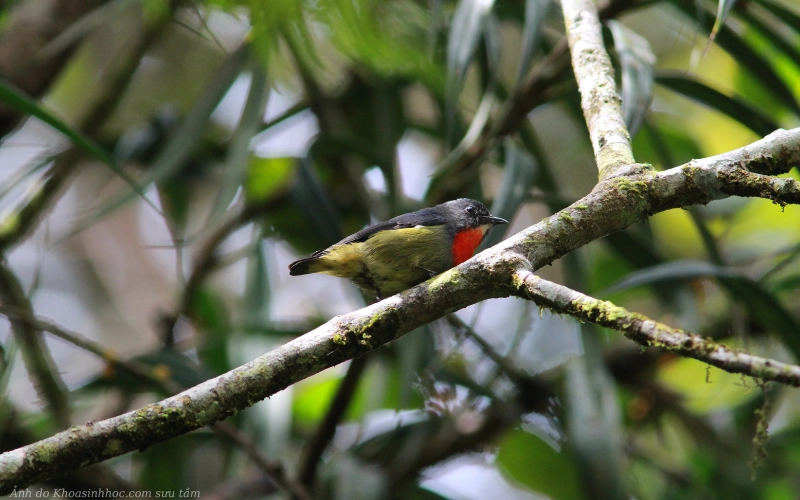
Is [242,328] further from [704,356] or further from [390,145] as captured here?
[704,356]

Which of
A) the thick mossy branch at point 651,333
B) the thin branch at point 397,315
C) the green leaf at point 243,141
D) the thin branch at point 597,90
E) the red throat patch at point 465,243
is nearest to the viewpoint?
the thick mossy branch at point 651,333

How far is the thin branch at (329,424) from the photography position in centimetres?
332

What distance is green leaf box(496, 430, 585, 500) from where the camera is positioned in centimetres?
413

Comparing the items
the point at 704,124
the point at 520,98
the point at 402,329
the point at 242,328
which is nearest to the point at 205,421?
the point at 402,329

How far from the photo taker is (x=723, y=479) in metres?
3.67

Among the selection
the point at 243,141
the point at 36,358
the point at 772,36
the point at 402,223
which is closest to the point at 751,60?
the point at 772,36

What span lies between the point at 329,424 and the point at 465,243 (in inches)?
44.3

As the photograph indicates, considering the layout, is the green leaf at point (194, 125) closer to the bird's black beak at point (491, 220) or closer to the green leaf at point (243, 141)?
the green leaf at point (243, 141)

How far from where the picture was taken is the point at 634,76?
2.66 meters

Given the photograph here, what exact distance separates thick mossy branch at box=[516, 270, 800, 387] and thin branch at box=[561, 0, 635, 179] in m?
0.49

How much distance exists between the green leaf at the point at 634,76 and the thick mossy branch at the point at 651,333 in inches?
43.0

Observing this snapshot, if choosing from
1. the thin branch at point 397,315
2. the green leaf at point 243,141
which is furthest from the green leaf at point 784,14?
the green leaf at point 243,141

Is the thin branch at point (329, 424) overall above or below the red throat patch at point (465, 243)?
below

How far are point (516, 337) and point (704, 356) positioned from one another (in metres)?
2.33
